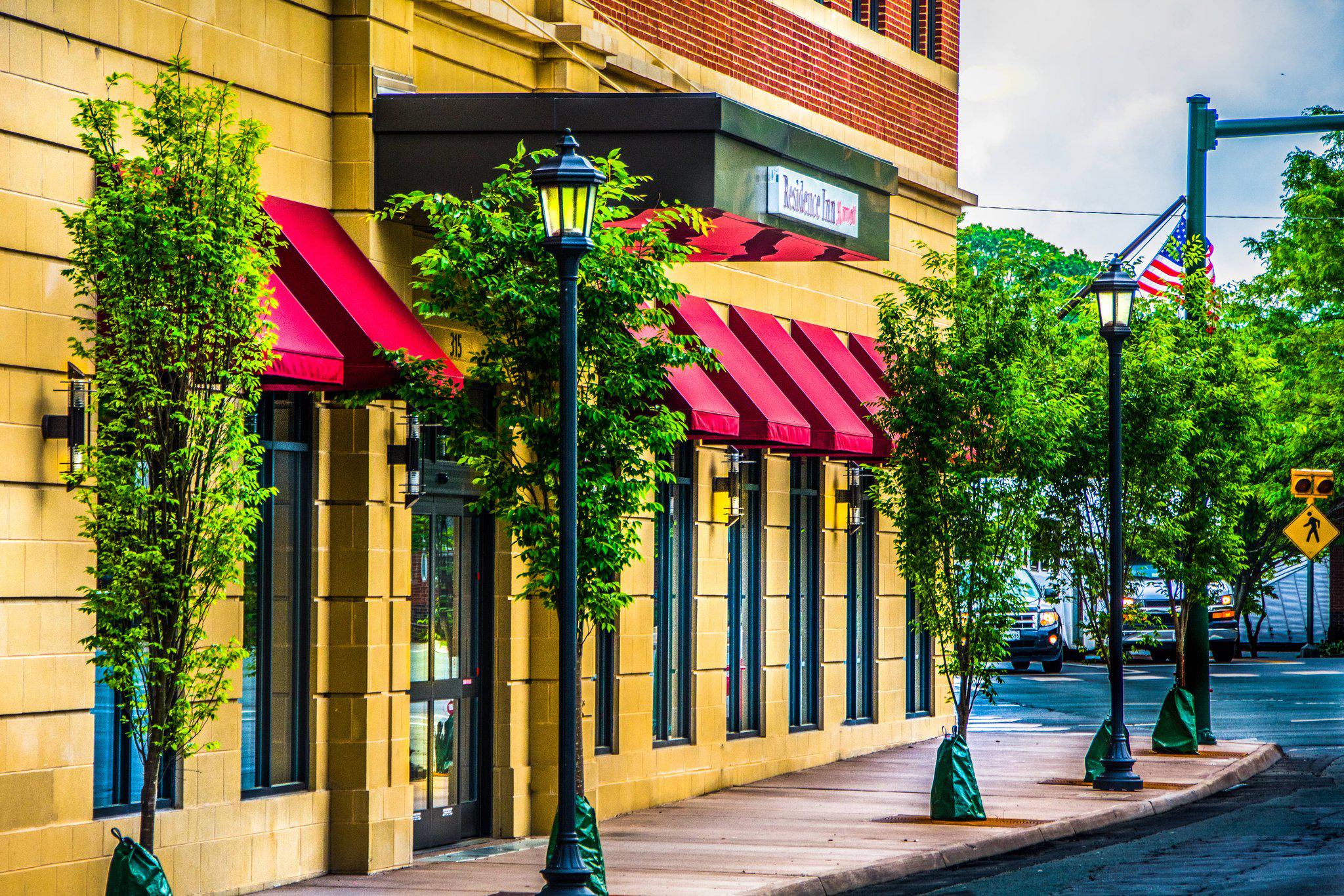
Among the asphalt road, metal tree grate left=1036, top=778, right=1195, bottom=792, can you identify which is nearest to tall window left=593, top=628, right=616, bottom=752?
the asphalt road

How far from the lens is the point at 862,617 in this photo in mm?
20750

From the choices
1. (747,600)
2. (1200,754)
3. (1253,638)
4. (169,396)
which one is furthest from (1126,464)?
(1253,638)

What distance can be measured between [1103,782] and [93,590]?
10.5 meters

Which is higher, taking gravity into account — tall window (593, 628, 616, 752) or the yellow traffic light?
the yellow traffic light

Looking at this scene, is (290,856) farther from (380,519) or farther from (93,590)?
(93,590)

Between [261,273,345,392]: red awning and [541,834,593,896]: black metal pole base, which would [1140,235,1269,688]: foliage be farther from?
[261,273,345,392]: red awning

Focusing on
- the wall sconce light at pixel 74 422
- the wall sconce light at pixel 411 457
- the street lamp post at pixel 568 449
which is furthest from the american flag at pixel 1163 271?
the wall sconce light at pixel 74 422

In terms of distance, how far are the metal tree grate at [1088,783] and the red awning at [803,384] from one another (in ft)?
11.8

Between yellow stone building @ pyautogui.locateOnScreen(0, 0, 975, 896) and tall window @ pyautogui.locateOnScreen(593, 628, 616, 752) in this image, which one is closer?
yellow stone building @ pyautogui.locateOnScreen(0, 0, 975, 896)

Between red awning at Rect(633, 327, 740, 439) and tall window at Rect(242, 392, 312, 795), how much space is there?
10.4ft

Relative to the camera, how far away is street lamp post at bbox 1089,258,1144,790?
16797 millimetres

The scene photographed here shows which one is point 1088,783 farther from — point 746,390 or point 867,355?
point 867,355

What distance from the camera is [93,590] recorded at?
8.79 m

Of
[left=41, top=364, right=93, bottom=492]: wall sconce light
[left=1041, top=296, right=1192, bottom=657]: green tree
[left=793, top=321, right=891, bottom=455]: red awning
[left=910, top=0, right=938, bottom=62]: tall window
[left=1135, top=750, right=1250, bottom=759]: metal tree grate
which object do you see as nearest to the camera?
[left=41, top=364, right=93, bottom=492]: wall sconce light
